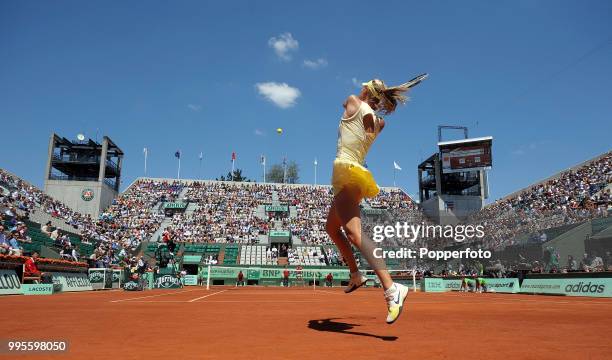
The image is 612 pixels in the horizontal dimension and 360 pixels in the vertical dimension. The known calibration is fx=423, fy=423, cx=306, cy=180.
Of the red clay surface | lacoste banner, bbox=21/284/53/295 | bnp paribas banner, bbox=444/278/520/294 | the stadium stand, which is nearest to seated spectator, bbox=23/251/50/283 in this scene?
lacoste banner, bbox=21/284/53/295

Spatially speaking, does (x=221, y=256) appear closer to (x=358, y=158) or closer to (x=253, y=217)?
(x=253, y=217)

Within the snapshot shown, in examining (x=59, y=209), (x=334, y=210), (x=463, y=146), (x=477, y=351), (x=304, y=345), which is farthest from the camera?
(x=463, y=146)

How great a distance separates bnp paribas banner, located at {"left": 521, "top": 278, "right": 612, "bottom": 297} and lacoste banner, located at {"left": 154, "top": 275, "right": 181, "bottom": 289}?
57.9 feet

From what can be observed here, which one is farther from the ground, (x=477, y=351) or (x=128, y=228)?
(x=128, y=228)

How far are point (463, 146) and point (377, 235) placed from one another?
15287mm

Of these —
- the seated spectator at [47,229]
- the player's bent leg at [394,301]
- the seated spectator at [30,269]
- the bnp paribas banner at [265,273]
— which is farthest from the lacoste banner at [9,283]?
the bnp paribas banner at [265,273]

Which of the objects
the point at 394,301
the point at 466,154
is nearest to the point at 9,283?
the point at 394,301

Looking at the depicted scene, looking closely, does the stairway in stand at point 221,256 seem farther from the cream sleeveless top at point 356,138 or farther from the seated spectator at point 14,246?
the cream sleeveless top at point 356,138

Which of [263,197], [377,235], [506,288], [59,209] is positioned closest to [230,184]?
[263,197]

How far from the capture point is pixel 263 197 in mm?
53156

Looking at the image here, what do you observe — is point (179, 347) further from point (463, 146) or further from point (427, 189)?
point (427, 189)

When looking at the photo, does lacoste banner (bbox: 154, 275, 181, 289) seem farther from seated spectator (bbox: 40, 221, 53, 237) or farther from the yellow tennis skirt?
the yellow tennis skirt

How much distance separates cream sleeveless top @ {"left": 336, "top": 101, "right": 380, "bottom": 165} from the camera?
402cm

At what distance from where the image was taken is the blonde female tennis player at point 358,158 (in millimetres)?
3818
